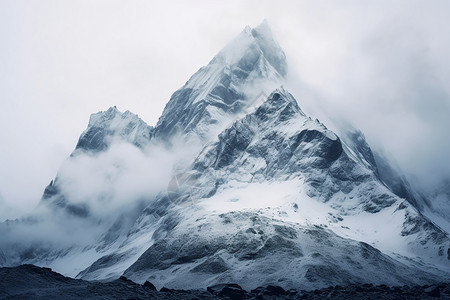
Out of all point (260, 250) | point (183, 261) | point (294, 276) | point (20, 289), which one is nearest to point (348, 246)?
point (260, 250)

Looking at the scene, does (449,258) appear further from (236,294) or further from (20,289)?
(20,289)

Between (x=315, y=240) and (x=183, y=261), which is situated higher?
(x=315, y=240)

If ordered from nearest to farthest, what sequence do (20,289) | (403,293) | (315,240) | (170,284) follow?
(20,289)
(403,293)
(170,284)
(315,240)

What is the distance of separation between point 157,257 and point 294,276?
69521mm

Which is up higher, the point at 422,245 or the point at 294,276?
the point at 422,245

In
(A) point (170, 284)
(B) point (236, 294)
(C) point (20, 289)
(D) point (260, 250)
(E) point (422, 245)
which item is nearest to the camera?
(C) point (20, 289)

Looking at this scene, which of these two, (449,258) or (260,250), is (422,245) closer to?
(449,258)

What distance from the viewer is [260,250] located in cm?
16162

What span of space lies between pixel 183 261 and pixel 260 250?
30.5m

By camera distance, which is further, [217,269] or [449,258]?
[449,258]

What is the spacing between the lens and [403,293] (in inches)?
2640

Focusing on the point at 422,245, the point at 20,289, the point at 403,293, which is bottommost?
the point at 20,289

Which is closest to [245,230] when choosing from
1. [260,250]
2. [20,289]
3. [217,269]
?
[260,250]

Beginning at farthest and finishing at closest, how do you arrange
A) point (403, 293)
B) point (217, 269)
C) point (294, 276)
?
1. point (217, 269)
2. point (294, 276)
3. point (403, 293)
